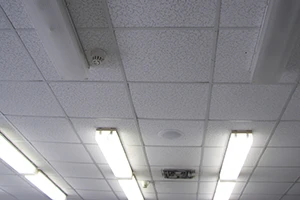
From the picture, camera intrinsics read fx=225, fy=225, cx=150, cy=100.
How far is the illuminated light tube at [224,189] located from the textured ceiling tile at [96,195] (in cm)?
182

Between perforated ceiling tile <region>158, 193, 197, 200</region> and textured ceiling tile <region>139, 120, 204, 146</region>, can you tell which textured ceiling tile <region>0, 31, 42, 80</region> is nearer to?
textured ceiling tile <region>139, 120, 204, 146</region>

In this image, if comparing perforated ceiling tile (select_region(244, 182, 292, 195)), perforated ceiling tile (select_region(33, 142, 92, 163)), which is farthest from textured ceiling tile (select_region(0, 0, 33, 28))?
perforated ceiling tile (select_region(244, 182, 292, 195))

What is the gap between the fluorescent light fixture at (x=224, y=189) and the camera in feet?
10.5

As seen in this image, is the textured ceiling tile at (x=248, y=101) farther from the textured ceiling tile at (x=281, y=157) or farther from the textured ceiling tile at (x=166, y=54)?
the textured ceiling tile at (x=281, y=157)

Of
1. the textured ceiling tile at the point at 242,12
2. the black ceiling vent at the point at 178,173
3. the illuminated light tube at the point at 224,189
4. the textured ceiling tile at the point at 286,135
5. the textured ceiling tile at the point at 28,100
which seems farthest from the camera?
the illuminated light tube at the point at 224,189

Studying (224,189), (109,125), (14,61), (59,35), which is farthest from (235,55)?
(224,189)

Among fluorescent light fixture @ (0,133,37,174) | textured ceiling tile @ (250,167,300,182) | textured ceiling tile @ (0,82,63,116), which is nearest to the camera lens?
textured ceiling tile @ (0,82,63,116)

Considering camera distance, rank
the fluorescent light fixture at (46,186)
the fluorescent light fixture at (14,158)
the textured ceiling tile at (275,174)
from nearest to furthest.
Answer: the fluorescent light fixture at (14,158) < the textured ceiling tile at (275,174) < the fluorescent light fixture at (46,186)

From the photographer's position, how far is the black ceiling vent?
3.03m

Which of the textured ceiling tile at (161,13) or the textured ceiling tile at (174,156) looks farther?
the textured ceiling tile at (174,156)

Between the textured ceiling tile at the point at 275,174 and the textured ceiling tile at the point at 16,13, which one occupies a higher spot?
the textured ceiling tile at the point at 16,13

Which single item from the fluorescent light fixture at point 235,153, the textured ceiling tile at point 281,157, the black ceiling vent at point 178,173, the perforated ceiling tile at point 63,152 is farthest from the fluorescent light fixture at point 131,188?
the textured ceiling tile at point 281,157

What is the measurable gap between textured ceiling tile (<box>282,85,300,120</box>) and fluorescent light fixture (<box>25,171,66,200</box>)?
10.9 ft

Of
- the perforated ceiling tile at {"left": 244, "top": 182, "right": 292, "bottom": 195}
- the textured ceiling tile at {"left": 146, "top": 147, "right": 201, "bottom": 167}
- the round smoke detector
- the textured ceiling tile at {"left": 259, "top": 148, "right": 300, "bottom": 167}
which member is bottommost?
the perforated ceiling tile at {"left": 244, "top": 182, "right": 292, "bottom": 195}
